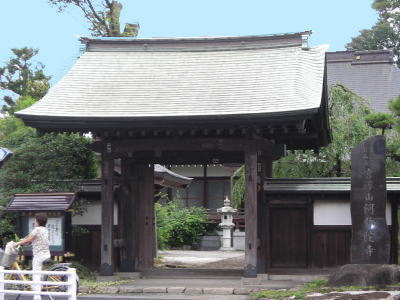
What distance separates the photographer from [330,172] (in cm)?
2280

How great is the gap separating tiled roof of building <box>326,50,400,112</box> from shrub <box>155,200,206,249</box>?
11.0 m

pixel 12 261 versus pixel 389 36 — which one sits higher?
pixel 389 36

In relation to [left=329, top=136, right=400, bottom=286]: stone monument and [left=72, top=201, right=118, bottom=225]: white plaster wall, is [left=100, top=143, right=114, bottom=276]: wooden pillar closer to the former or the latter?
[left=72, top=201, right=118, bottom=225]: white plaster wall

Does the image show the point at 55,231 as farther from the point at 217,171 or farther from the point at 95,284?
the point at 217,171

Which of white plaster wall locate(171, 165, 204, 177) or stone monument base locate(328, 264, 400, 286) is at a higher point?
white plaster wall locate(171, 165, 204, 177)

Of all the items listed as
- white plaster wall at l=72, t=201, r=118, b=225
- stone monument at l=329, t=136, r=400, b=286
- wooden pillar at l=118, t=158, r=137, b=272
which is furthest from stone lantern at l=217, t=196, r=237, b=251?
stone monument at l=329, t=136, r=400, b=286

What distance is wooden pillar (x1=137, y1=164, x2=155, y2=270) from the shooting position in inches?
713

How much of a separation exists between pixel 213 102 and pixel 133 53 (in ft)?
15.0

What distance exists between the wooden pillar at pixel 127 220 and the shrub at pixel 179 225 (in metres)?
11.8

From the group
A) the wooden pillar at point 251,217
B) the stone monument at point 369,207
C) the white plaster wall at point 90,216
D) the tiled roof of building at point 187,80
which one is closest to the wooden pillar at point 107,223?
the white plaster wall at point 90,216

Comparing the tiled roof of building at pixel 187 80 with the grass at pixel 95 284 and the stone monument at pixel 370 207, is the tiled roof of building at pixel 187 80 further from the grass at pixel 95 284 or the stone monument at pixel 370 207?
the grass at pixel 95 284

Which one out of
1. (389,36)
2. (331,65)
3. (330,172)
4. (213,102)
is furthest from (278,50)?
(389,36)

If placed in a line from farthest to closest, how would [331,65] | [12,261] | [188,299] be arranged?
[331,65] < [188,299] < [12,261]

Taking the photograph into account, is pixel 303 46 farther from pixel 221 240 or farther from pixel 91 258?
pixel 221 240
